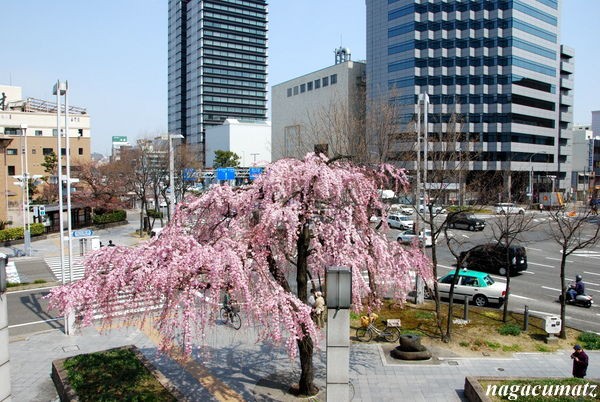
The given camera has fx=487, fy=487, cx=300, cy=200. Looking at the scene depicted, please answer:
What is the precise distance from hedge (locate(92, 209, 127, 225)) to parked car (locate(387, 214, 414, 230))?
29158 millimetres

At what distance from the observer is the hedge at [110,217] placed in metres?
50.2

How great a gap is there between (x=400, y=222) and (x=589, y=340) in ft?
97.8

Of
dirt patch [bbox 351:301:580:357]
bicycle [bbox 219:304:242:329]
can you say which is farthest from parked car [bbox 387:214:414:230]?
bicycle [bbox 219:304:242:329]

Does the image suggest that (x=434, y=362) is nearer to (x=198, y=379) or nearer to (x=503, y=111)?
(x=198, y=379)

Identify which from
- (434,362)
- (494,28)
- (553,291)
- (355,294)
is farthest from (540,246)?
(494,28)

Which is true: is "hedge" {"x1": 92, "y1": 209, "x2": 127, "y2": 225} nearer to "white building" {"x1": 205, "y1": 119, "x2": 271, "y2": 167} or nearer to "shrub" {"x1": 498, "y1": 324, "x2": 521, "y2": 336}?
"shrub" {"x1": 498, "y1": 324, "x2": 521, "y2": 336}

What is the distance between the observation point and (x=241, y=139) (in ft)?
445

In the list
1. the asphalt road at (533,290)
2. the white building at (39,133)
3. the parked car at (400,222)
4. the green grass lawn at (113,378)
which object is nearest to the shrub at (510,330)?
the asphalt road at (533,290)

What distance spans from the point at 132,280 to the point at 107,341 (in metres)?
9.44

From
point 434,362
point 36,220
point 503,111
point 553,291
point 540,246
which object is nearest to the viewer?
point 434,362

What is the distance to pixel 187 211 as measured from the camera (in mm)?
11461

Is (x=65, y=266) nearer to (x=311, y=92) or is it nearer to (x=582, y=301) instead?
(x=582, y=301)

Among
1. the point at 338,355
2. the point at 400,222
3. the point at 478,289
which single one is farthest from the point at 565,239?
the point at 400,222

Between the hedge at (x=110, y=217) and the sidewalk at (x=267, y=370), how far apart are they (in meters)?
34.6
